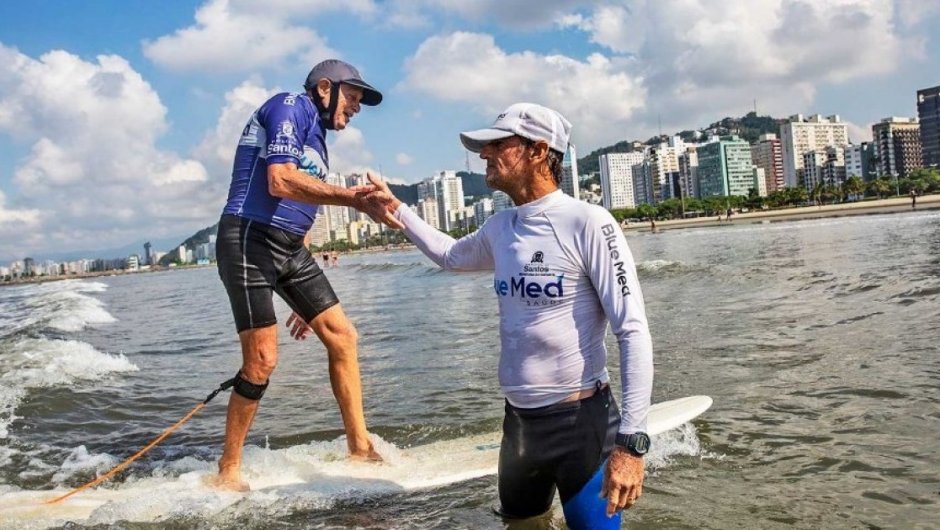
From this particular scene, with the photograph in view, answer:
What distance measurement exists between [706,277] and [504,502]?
731 inches

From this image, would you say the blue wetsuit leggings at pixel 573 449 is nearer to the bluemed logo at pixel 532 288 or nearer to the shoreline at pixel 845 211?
the bluemed logo at pixel 532 288

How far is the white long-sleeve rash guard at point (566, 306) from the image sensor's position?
2.53 meters

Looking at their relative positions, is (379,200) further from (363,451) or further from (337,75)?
(363,451)

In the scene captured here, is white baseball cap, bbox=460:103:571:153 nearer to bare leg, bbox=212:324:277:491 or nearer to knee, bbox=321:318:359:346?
bare leg, bbox=212:324:277:491

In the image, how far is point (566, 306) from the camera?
2.67 m

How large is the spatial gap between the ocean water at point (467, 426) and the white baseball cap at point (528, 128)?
5.92 feet

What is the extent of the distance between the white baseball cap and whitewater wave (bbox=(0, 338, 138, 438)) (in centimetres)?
707

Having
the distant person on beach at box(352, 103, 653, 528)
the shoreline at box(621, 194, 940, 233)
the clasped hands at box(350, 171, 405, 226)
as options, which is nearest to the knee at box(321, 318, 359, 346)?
the clasped hands at box(350, 171, 405, 226)

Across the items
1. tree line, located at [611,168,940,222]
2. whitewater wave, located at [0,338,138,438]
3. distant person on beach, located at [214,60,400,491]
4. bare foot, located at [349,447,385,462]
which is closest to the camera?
distant person on beach, located at [214,60,400,491]

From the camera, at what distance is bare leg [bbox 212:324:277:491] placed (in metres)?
4.61

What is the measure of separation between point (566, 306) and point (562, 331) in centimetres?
9

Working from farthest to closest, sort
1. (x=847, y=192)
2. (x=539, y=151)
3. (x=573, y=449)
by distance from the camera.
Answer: (x=847, y=192) → (x=539, y=151) → (x=573, y=449)

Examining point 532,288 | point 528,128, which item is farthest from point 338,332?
point 528,128

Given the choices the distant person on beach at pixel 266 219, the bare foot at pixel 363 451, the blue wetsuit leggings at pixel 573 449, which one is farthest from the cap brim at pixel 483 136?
the bare foot at pixel 363 451
